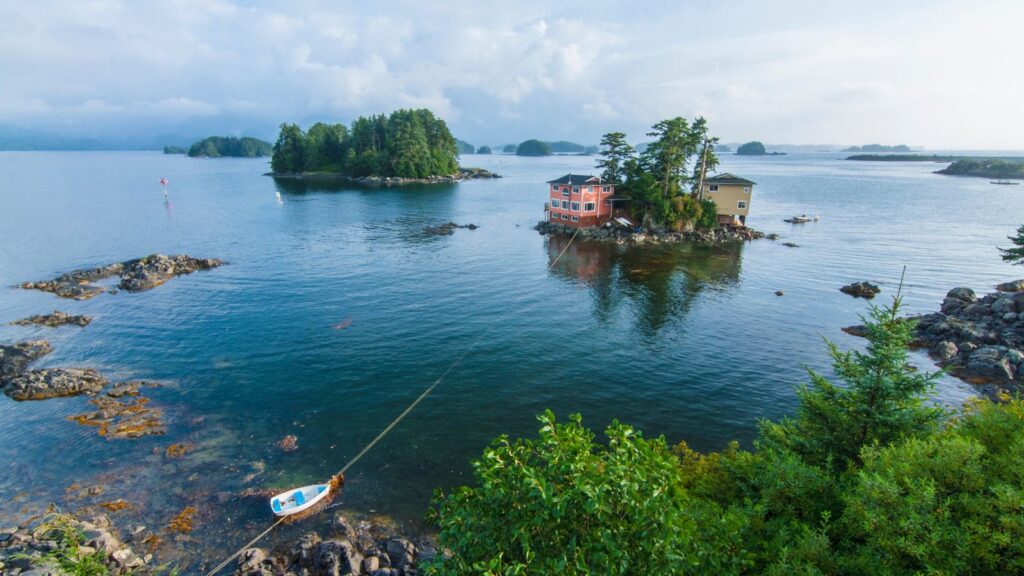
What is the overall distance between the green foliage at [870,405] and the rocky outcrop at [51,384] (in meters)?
48.3

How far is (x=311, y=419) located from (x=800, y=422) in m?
30.1

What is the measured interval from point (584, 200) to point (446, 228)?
3051cm

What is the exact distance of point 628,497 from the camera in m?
10.7

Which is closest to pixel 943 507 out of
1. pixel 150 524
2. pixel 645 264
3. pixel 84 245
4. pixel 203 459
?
pixel 150 524

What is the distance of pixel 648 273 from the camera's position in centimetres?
6862

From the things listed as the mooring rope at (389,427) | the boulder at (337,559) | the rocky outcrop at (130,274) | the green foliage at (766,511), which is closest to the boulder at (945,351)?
the green foliage at (766,511)

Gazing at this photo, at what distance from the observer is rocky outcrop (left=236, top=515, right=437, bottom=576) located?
2092 centimetres

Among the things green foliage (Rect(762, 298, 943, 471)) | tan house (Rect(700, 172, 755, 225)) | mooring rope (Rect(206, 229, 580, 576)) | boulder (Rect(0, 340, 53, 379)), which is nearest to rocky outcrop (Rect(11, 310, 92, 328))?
boulder (Rect(0, 340, 53, 379))

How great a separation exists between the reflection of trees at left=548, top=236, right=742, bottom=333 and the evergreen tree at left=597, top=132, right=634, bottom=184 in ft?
70.7

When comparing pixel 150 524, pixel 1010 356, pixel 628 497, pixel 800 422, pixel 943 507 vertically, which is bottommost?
pixel 150 524

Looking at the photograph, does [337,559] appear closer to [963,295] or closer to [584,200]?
[963,295]

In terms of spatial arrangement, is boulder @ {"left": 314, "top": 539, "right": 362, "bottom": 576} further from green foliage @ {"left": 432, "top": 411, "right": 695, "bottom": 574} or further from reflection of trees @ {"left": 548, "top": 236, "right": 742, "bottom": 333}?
reflection of trees @ {"left": 548, "top": 236, "right": 742, "bottom": 333}

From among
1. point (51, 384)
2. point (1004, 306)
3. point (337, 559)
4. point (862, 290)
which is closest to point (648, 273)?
point (862, 290)

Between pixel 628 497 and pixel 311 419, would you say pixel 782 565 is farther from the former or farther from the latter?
pixel 311 419
